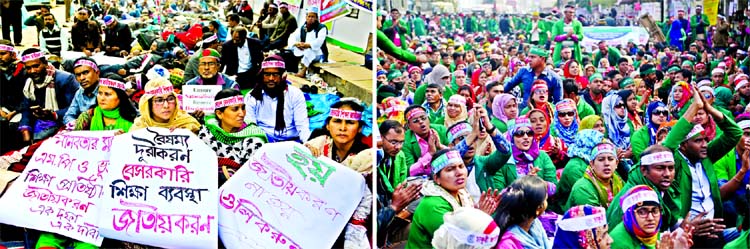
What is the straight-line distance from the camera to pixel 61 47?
5.88 meters

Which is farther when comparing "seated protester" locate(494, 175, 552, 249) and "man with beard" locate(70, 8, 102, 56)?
"man with beard" locate(70, 8, 102, 56)

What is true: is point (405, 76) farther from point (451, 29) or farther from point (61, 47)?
point (61, 47)

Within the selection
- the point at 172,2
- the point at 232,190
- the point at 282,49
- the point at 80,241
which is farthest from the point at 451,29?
the point at 80,241

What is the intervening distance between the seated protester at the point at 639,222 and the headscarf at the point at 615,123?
619 mm

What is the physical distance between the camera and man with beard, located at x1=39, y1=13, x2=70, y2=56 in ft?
19.1

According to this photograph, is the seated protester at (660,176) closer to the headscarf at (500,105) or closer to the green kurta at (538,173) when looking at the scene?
the green kurta at (538,173)

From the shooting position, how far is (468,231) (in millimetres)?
4465

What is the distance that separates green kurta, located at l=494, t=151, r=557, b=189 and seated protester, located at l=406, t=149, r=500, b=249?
20 cm

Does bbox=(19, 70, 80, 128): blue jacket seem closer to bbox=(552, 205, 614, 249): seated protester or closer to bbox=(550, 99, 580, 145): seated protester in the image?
bbox=(550, 99, 580, 145): seated protester

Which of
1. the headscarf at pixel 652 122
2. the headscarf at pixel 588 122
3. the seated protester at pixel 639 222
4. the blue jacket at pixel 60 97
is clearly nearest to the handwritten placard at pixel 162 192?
the blue jacket at pixel 60 97

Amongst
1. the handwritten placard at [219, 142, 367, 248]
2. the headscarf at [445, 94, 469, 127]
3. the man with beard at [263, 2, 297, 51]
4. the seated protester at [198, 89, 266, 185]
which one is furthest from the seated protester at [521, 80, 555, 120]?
the seated protester at [198, 89, 266, 185]

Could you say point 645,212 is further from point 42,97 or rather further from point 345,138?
point 42,97

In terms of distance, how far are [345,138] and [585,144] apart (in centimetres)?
122

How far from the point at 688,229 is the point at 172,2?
3185 mm
